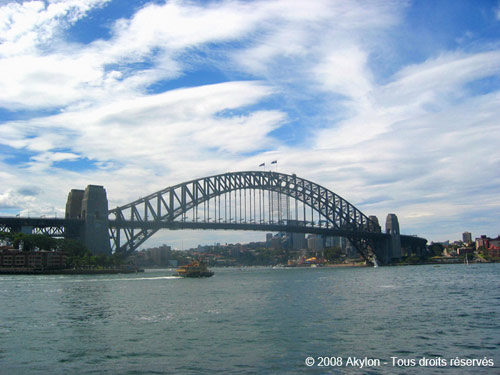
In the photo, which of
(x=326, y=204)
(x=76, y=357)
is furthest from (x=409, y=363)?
(x=326, y=204)

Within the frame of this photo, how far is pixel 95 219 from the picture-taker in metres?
94.8

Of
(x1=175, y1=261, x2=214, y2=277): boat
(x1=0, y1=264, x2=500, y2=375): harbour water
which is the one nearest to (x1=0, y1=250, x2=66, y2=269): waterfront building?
(x1=175, y1=261, x2=214, y2=277): boat

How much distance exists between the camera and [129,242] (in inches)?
3880

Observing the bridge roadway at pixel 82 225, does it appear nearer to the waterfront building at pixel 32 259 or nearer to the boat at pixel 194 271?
the waterfront building at pixel 32 259

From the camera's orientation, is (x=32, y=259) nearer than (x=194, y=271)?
No

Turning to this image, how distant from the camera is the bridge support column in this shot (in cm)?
9438

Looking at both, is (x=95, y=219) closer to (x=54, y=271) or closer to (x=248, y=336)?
(x=54, y=271)

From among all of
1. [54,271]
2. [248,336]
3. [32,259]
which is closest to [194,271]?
[54,271]

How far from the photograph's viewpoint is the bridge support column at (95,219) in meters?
94.4

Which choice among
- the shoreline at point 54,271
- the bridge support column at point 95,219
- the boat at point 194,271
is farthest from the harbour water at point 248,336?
the bridge support column at point 95,219

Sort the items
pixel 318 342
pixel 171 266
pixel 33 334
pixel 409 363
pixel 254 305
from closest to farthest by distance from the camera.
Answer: pixel 409 363
pixel 318 342
pixel 33 334
pixel 254 305
pixel 171 266

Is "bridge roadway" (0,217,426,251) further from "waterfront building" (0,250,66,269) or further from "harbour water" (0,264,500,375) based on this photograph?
"harbour water" (0,264,500,375)

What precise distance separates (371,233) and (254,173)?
3754 centimetres

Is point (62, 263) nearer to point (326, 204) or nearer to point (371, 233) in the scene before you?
point (326, 204)
